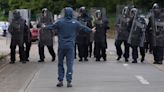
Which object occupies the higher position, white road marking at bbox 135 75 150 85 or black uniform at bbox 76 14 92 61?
black uniform at bbox 76 14 92 61

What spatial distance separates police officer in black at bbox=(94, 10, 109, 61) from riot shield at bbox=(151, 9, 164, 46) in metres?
2.05

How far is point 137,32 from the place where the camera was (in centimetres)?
2242

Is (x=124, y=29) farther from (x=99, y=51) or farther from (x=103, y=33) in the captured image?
(x=99, y=51)

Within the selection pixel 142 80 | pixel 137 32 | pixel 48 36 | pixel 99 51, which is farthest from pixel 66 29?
pixel 99 51

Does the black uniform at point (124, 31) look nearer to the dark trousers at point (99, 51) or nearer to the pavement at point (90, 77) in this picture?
the dark trousers at point (99, 51)

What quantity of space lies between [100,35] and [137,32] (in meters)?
1.55

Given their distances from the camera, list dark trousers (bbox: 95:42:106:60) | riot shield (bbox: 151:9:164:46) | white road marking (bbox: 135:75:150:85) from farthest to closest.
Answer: dark trousers (bbox: 95:42:106:60) → riot shield (bbox: 151:9:164:46) → white road marking (bbox: 135:75:150:85)

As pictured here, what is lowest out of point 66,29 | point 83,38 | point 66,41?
point 83,38

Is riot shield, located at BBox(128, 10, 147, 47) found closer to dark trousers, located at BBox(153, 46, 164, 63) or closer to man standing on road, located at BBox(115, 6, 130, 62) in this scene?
man standing on road, located at BBox(115, 6, 130, 62)

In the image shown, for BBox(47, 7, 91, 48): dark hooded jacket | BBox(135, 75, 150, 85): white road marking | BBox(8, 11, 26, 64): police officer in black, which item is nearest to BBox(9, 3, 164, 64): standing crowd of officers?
BBox(8, 11, 26, 64): police officer in black

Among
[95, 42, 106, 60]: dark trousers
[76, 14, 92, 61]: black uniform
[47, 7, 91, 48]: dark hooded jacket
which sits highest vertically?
[47, 7, 91, 48]: dark hooded jacket

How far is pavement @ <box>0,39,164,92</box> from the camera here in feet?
45.9

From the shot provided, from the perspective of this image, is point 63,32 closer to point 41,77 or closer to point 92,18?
point 41,77

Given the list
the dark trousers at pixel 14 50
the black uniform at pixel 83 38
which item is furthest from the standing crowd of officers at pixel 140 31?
the dark trousers at pixel 14 50
